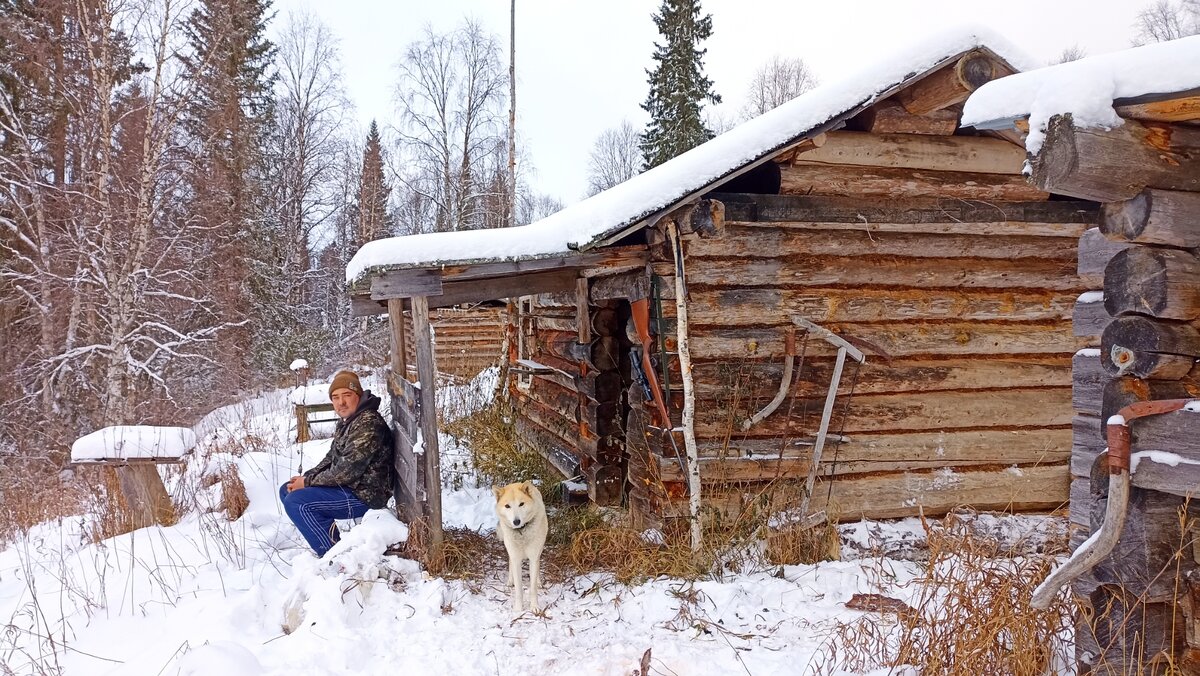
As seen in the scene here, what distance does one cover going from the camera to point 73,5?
11.9 metres

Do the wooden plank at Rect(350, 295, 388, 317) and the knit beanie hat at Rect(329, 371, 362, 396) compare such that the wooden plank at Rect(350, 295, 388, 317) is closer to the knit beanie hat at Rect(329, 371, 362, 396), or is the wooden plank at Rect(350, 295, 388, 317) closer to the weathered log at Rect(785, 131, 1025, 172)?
the knit beanie hat at Rect(329, 371, 362, 396)

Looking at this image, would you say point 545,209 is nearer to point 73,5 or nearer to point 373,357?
point 373,357

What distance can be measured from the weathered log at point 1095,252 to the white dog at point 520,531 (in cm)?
361

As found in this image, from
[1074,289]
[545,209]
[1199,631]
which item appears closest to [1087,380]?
[1199,631]

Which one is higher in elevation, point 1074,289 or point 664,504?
point 1074,289

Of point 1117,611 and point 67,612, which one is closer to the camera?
point 1117,611

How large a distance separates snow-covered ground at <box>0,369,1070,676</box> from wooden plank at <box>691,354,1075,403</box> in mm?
1253

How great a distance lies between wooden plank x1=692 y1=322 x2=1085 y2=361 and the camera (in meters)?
5.47

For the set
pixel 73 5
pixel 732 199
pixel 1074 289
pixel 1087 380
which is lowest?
pixel 1087 380

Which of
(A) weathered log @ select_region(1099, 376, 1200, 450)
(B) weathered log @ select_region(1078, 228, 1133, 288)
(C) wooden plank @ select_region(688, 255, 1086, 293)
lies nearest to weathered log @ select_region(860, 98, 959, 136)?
(C) wooden plank @ select_region(688, 255, 1086, 293)

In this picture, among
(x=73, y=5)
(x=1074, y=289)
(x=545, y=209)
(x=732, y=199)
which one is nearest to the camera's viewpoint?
(x=732, y=199)

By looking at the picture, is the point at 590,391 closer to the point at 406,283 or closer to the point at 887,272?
the point at 406,283

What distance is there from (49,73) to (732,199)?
14111 millimetres

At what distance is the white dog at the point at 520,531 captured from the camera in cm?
463
